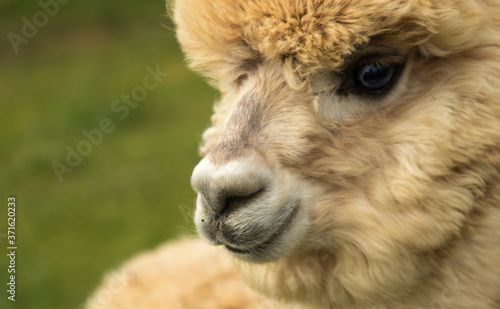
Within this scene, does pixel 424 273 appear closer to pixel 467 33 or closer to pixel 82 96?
pixel 467 33

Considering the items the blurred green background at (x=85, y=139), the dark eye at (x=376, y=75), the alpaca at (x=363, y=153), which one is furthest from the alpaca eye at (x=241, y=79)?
the blurred green background at (x=85, y=139)

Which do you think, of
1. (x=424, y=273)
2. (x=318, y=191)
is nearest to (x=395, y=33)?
(x=318, y=191)

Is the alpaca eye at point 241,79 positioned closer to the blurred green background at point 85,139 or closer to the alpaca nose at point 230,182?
the alpaca nose at point 230,182

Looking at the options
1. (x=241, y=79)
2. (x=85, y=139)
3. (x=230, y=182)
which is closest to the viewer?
(x=230, y=182)

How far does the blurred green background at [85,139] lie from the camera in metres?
5.46

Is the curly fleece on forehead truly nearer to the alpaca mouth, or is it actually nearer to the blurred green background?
the alpaca mouth

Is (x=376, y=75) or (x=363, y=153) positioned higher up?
(x=376, y=75)

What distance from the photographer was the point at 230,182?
1606mm

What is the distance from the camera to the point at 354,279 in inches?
70.3

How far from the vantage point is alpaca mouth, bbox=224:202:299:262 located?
1.71m

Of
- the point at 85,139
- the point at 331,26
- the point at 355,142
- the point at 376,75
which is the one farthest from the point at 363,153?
the point at 85,139

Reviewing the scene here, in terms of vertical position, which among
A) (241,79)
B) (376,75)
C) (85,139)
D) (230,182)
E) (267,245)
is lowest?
(85,139)

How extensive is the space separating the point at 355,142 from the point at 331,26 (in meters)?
0.34

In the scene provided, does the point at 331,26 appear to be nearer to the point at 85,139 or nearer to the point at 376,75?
the point at 376,75
